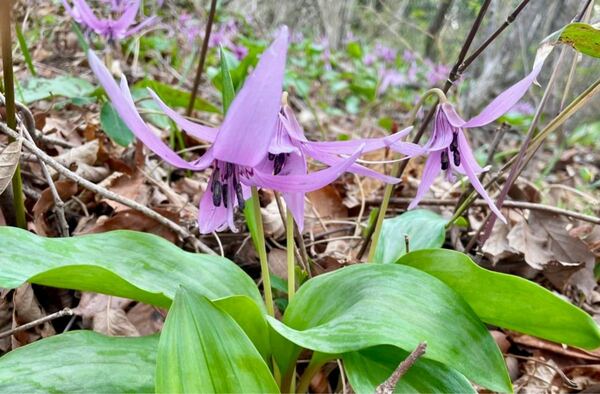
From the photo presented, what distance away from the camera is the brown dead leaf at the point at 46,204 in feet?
4.83

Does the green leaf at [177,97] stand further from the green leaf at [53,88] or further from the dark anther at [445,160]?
the dark anther at [445,160]

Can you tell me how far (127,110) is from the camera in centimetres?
75

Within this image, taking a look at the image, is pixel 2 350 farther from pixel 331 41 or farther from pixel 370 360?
pixel 331 41

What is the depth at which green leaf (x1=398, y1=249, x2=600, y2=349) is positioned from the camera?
0.88 m

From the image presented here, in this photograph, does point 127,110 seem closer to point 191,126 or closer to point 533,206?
point 191,126

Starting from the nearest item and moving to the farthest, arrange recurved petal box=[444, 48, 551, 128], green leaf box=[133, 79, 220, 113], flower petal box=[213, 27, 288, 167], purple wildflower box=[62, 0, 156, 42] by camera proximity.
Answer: flower petal box=[213, 27, 288, 167] → recurved petal box=[444, 48, 551, 128] → purple wildflower box=[62, 0, 156, 42] → green leaf box=[133, 79, 220, 113]

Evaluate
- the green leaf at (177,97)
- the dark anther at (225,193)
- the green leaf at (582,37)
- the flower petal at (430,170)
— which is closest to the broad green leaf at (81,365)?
the dark anther at (225,193)

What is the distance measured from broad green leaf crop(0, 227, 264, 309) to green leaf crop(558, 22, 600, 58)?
83 cm

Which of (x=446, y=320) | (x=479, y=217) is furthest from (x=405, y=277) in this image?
(x=479, y=217)

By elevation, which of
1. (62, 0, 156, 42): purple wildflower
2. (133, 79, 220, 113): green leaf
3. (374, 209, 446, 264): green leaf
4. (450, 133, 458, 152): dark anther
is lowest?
(374, 209, 446, 264): green leaf

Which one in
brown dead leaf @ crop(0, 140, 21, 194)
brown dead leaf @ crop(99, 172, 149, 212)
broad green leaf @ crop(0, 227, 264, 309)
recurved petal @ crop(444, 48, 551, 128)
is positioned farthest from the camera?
brown dead leaf @ crop(99, 172, 149, 212)

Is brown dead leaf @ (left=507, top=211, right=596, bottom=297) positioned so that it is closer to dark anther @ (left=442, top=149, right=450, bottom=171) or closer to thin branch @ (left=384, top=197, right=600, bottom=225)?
thin branch @ (left=384, top=197, right=600, bottom=225)

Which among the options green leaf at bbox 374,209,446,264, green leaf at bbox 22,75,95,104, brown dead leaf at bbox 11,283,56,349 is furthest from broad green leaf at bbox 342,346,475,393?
green leaf at bbox 22,75,95,104

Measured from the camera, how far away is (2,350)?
1.17 meters
